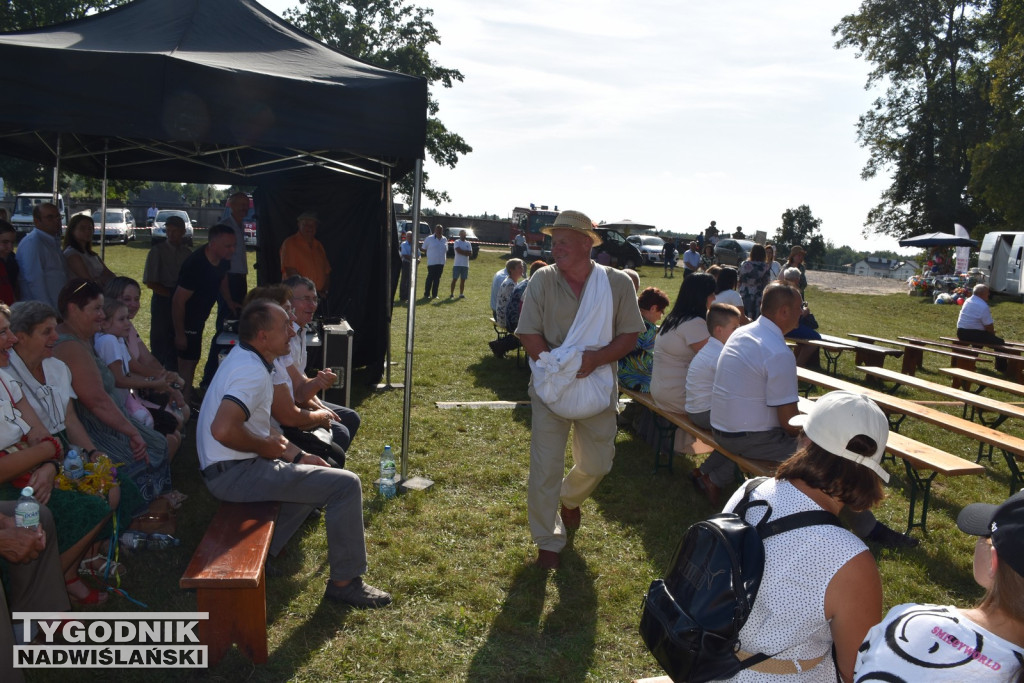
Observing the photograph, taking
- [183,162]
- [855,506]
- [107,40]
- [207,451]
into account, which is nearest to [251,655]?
[207,451]

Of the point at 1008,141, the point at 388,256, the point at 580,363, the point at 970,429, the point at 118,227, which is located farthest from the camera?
the point at 118,227

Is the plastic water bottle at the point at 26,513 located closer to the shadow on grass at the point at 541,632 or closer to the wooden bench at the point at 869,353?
the shadow on grass at the point at 541,632

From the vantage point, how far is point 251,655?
3115 mm

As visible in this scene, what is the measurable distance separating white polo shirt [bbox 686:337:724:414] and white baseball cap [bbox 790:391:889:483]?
130 inches

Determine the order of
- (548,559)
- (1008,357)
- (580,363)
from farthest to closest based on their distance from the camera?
(1008,357) → (548,559) → (580,363)

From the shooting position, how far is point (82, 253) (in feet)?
22.9

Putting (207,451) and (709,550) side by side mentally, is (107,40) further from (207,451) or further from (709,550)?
(709,550)

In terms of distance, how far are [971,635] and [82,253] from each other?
7494 millimetres

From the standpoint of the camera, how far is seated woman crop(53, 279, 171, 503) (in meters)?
3.98

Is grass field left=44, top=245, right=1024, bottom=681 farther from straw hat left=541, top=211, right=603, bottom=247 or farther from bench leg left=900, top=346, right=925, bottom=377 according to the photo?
bench leg left=900, top=346, right=925, bottom=377

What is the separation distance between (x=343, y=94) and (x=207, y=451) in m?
2.31

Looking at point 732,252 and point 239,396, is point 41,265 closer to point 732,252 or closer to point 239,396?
point 239,396

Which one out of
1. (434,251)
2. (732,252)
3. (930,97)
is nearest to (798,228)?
(930,97)

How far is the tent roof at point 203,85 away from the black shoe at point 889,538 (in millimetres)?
3814
